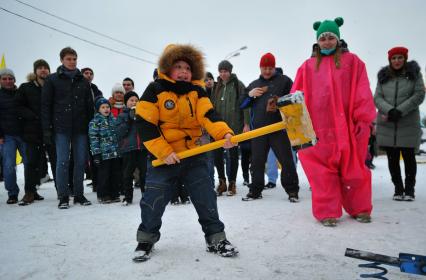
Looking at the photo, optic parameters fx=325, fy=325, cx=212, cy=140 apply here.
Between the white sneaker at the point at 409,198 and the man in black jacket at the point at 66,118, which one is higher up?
the man in black jacket at the point at 66,118

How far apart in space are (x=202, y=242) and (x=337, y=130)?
5.28 feet

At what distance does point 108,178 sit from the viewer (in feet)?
15.5

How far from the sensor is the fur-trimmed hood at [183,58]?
2.58 metres

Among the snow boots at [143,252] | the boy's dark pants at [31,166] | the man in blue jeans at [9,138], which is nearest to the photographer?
the snow boots at [143,252]

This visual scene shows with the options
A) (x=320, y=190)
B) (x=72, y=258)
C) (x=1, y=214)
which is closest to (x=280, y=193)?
(x=320, y=190)

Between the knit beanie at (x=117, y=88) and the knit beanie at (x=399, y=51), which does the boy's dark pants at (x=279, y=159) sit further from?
the knit beanie at (x=117, y=88)

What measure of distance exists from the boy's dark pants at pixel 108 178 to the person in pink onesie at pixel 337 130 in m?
2.85

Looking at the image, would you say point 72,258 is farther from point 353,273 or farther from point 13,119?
point 13,119

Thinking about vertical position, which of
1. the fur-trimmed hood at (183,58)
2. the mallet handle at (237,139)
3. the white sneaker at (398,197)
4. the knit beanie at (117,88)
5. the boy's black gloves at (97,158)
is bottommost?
the white sneaker at (398,197)

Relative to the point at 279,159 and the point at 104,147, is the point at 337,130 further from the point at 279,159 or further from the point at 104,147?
the point at 104,147

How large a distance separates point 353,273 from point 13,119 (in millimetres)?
4804

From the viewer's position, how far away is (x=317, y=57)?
3.26 metres

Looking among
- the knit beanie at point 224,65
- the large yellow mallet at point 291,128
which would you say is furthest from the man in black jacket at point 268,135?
the large yellow mallet at point 291,128

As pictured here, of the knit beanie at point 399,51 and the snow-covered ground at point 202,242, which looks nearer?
the snow-covered ground at point 202,242
